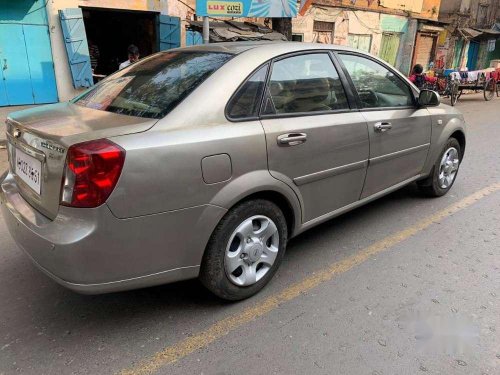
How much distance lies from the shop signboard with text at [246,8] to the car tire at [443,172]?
6436 mm

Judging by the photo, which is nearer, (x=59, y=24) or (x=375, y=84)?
(x=375, y=84)

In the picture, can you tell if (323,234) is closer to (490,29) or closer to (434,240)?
(434,240)

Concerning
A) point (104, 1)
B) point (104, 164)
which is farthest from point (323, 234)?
point (104, 1)

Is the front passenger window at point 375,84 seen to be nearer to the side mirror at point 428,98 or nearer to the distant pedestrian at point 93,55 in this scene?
the side mirror at point 428,98

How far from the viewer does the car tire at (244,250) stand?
96.8 inches

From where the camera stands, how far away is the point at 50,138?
215cm

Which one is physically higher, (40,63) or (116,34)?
(116,34)

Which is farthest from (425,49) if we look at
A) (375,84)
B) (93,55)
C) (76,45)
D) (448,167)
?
(375,84)

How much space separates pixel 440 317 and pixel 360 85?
6.02 feet

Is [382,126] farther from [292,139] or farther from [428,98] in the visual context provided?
[292,139]

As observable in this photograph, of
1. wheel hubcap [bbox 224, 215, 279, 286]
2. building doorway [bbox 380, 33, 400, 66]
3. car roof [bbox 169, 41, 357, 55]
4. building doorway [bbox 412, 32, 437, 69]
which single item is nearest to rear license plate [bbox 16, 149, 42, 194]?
wheel hubcap [bbox 224, 215, 279, 286]

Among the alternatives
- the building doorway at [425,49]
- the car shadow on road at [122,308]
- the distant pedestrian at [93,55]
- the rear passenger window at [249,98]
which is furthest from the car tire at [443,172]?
the building doorway at [425,49]

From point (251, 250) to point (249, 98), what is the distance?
96cm

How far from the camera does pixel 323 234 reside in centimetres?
372
